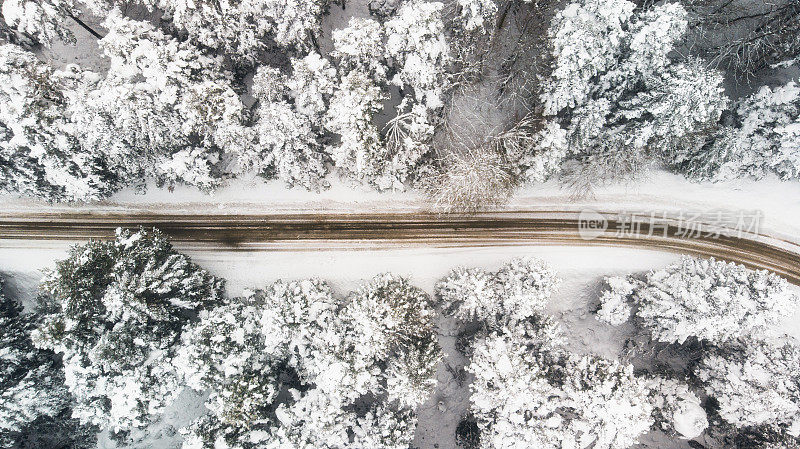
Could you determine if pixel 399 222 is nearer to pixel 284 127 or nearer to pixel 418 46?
pixel 284 127

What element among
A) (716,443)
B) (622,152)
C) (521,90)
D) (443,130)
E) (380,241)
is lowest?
(716,443)

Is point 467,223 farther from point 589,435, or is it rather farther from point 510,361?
point 589,435

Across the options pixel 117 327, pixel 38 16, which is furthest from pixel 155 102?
pixel 117 327

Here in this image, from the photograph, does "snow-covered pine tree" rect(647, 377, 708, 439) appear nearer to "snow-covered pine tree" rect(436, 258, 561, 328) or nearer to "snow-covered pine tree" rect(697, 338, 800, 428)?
"snow-covered pine tree" rect(697, 338, 800, 428)

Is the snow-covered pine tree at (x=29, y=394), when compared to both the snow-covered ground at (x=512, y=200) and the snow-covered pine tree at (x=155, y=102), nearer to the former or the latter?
the snow-covered ground at (x=512, y=200)

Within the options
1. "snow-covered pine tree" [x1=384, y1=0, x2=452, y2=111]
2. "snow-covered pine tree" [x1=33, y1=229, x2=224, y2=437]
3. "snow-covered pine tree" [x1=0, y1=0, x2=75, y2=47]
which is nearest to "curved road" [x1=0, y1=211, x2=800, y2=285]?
"snow-covered pine tree" [x1=33, y1=229, x2=224, y2=437]

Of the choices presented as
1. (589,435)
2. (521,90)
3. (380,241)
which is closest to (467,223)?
(380,241)

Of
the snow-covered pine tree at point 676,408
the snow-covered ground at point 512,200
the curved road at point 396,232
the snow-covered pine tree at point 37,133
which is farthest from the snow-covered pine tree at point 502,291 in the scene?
the snow-covered pine tree at point 37,133
